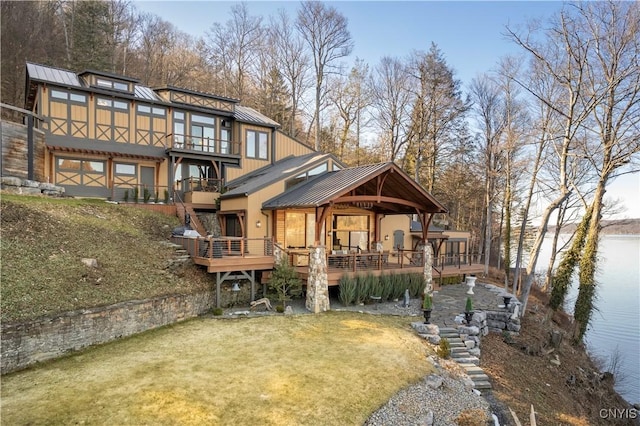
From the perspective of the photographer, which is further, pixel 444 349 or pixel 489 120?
pixel 489 120

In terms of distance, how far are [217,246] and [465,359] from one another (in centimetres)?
851

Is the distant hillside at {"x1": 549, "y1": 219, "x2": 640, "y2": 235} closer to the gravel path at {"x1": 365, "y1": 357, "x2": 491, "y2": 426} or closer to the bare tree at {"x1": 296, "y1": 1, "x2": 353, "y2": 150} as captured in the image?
the gravel path at {"x1": 365, "y1": 357, "x2": 491, "y2": 426}

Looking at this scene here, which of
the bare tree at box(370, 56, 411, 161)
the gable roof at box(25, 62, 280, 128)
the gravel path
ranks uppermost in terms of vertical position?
the bare tree at box(370, 56, 411, 161)

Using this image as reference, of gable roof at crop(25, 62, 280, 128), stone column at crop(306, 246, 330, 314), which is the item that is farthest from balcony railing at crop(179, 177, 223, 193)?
stone column at crop(306, 246, 330, 314)

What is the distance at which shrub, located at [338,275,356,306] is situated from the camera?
13.1m

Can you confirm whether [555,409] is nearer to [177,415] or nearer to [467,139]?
[177,415]

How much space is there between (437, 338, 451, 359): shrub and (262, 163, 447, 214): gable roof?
5.64m

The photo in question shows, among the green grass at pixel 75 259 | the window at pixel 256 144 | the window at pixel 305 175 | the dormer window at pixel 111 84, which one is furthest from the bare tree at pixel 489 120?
the dormer window at pixel 111 84

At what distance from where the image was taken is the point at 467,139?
28188mm

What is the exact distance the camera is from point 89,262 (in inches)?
426

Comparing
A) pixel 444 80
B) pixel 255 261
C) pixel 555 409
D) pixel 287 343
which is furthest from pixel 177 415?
pixel 444 80

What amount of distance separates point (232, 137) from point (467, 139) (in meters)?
18.0

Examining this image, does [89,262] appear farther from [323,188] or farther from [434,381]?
[434,381]

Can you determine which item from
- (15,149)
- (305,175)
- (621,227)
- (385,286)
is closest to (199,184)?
(305,175)
